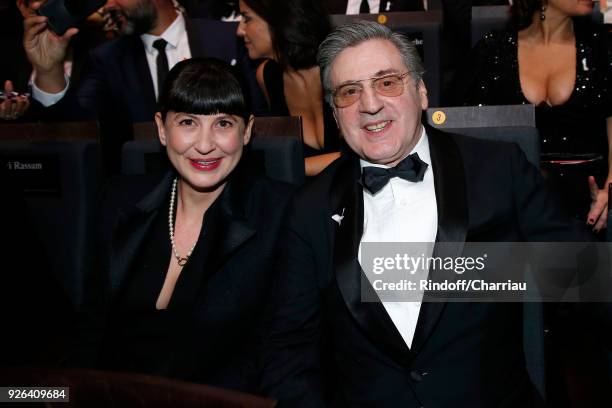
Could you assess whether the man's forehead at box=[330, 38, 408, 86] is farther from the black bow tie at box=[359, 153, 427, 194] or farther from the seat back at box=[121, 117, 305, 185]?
the seat back at box=[121, 117, 305, 185]

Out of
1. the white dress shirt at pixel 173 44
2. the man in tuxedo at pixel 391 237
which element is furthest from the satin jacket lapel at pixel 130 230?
the white dress shirt at pixel 173 44

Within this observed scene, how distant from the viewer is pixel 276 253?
1864mm

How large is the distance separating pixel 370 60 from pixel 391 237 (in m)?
0.43

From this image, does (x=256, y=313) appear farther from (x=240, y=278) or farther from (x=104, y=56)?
(x=104, y=56)

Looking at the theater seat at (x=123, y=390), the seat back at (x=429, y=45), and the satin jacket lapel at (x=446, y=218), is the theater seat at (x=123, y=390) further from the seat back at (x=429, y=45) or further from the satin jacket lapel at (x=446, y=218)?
the seat back at (x=429, y=45)

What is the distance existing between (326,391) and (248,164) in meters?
0.70

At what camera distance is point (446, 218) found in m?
1.55

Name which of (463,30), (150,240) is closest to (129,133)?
(150,240)

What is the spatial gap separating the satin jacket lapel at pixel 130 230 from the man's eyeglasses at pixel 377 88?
63cm

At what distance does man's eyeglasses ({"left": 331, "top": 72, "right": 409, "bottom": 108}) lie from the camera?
1.67 m

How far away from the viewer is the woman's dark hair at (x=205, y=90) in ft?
6.25

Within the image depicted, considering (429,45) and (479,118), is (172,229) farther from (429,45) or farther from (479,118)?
(429,45)

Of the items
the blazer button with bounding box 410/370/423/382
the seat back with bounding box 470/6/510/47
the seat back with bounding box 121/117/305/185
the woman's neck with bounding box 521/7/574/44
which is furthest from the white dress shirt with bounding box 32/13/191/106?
the blazer button with bounding box 410/370/423/382

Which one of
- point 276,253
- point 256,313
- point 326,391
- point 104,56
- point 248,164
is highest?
point 104,56
